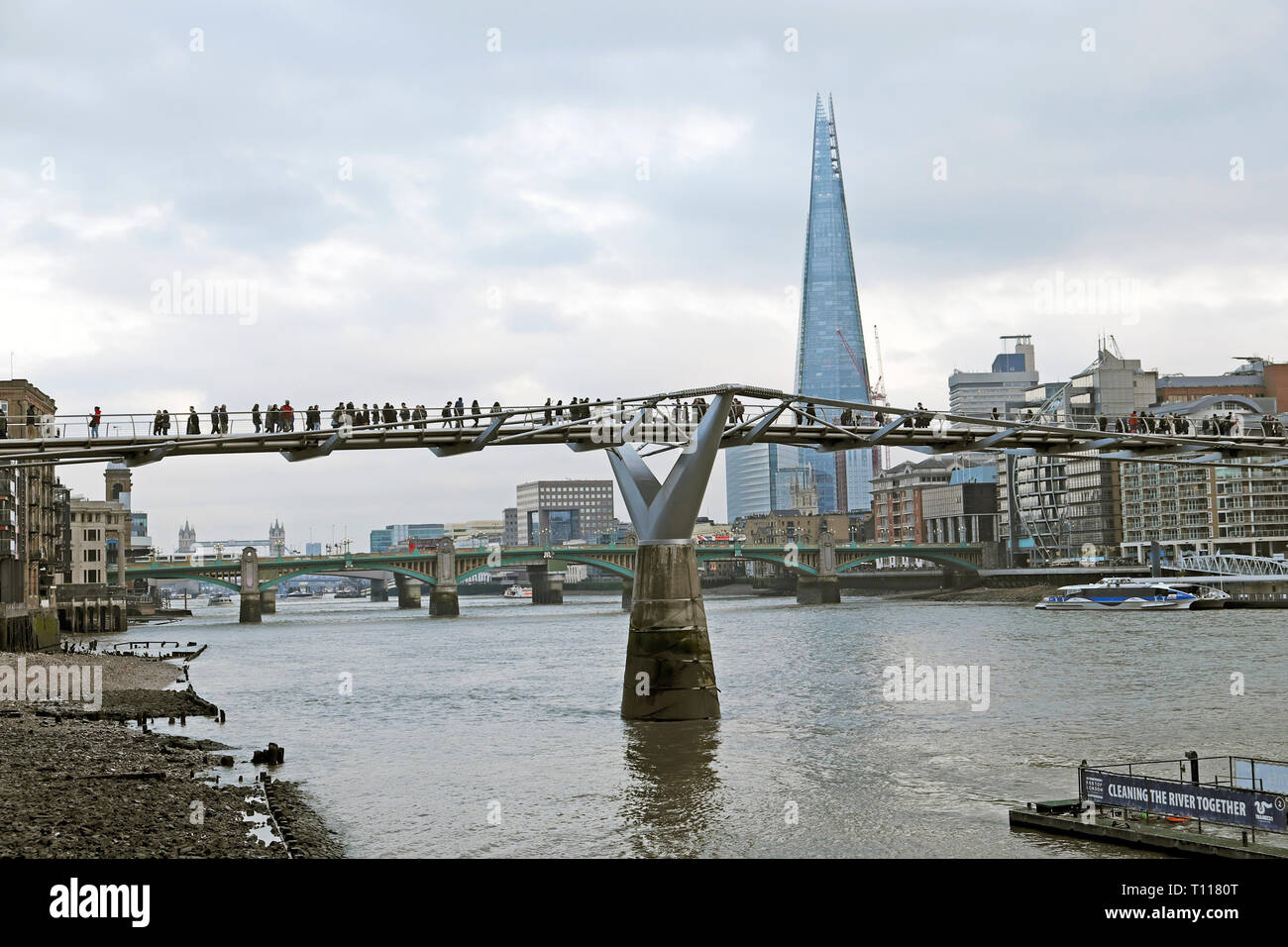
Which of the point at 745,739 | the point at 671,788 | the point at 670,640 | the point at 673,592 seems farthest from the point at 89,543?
the point at 671,788

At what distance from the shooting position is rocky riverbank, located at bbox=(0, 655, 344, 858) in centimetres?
2066

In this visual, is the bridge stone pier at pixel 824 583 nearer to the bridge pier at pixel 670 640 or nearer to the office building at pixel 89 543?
the office building at pixel 89 543

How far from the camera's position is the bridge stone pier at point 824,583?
472 feet

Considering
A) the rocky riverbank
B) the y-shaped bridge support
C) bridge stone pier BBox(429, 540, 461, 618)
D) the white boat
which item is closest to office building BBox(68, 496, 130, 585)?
bridge stone pier BBox(429, 540, 461, 618)

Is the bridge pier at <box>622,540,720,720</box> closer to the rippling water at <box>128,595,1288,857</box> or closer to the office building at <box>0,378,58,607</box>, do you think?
the rippling water at <box>128,595,1288,857</box>

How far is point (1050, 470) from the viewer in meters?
172

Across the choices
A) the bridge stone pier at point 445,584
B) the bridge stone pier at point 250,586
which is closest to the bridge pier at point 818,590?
the bridge stone pier at point 445,584

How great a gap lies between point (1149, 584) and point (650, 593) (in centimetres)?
8788

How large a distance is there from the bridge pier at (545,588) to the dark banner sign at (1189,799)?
153289mm

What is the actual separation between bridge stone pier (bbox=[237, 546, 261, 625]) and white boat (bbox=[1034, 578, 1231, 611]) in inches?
2976

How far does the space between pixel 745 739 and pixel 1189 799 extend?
53.8ft
